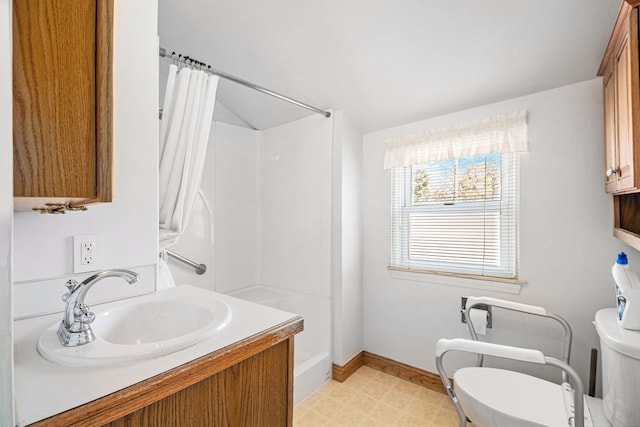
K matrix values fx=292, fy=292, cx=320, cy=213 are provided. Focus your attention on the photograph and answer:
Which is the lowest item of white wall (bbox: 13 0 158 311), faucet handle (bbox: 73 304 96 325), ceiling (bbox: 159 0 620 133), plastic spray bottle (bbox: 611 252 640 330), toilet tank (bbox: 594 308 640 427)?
toilet tank (bbox: 594 308 640 427)

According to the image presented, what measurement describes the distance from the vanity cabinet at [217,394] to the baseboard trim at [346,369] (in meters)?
1.37

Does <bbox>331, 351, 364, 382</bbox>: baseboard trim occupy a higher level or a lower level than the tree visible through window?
lower

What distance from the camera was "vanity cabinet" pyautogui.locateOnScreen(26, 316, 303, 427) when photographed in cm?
54

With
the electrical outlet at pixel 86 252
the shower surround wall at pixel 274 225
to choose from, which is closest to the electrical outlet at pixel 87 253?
the electrical outlet at pixel 86 252

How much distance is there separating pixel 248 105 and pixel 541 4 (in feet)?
6.54

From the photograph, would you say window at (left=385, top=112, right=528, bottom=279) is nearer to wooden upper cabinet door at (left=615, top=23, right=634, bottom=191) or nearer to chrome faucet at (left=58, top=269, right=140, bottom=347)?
wooden upper cabinet door at (left=615, top=23, right=634, bottom=191)

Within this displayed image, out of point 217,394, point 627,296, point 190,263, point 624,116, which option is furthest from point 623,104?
point 190,263

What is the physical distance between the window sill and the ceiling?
113cm

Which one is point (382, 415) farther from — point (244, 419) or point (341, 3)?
point (341, 3)

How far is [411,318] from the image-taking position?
2.16 metres

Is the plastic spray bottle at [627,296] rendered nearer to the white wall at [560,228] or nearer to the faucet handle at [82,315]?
the white wall at [560,228]

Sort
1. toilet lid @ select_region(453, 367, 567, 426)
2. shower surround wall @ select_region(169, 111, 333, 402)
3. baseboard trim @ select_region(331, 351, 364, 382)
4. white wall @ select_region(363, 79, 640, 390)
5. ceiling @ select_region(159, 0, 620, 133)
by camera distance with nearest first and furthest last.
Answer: toilet lid @ select_region(453, 367, 567, 426), ceiling @ select_region(159, 0, 620, 133), white wall @ select_region(363, 79, 640, 390), baseboard trim @ select_region(331, 351, 364, 382), shower surround wall @ select_region(169, 111, 333, 402)

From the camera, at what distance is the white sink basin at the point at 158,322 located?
2.38 ft

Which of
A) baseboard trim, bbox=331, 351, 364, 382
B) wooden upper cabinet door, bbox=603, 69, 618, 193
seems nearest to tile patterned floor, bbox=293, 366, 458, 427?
baseboard trim, bbox=331, 351, 364, 382
